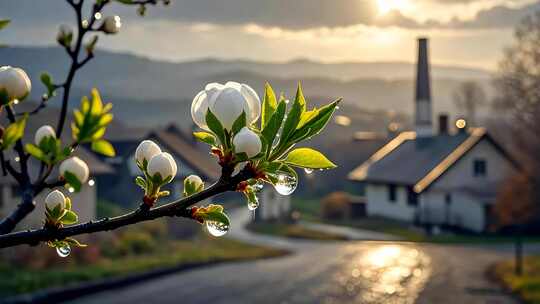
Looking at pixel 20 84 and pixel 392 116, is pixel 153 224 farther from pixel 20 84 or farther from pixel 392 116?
pixel 392 116

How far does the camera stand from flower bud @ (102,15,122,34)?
2355 mm

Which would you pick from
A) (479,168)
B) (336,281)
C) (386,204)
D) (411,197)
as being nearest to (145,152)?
(336,281)

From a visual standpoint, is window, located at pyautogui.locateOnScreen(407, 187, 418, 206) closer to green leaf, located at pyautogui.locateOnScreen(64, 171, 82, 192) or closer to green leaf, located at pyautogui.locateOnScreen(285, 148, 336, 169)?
green leaf, located at pyautogui.locateOnScreen(285, 148, 336, 169)

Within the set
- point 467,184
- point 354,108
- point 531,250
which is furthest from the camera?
point 354,108

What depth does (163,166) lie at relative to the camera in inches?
87.5

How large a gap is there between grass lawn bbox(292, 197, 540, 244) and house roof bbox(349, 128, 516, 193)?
2.80 m

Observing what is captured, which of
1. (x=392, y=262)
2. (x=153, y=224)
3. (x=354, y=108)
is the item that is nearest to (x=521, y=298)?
(x=392, y=262)

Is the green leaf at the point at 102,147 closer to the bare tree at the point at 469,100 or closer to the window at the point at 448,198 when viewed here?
the window at the point at 448,198

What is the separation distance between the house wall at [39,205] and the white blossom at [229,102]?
30053mm

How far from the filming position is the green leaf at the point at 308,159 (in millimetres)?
2129

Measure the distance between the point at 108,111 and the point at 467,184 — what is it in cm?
5552

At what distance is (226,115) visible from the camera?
2.06 m

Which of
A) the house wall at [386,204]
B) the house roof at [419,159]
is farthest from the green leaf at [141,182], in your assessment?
the house wall at [386,204]

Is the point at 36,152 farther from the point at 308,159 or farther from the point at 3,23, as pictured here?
the point at 308,159
